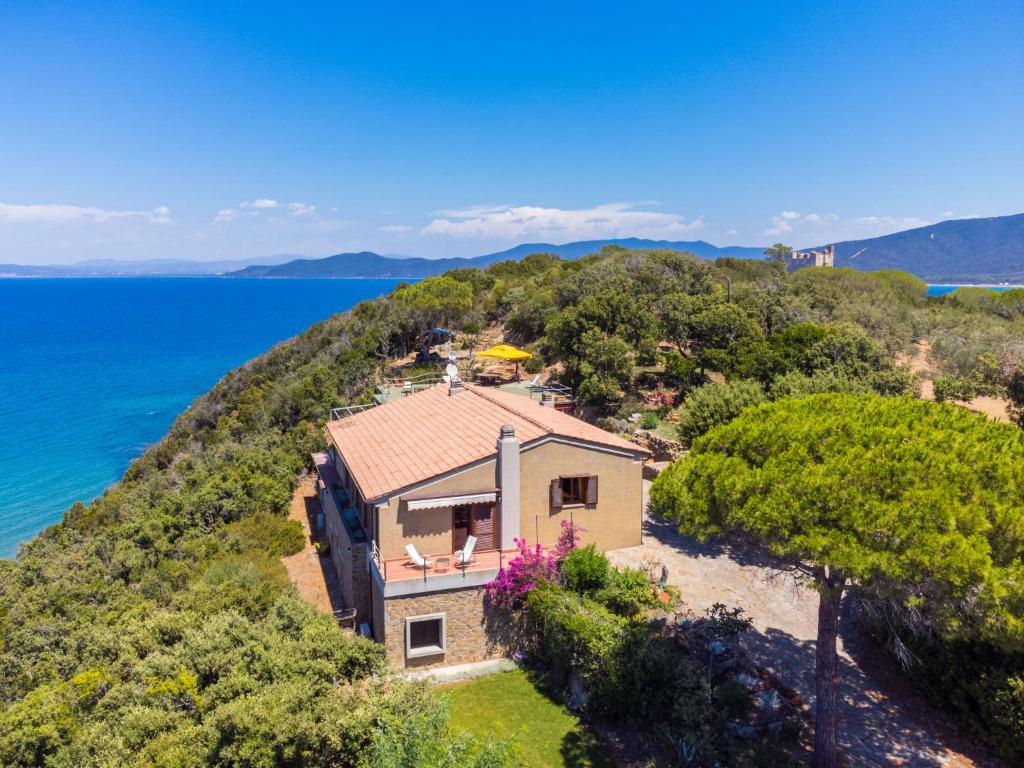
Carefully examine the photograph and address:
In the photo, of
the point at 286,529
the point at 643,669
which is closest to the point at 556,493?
the point at 643,669

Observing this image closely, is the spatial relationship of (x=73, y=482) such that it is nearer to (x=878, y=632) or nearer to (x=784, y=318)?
(x=878, y=632)

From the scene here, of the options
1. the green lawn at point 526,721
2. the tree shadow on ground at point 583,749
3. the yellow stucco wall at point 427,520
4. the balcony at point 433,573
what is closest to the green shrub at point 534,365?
the yellow stucco wall at point 427,520

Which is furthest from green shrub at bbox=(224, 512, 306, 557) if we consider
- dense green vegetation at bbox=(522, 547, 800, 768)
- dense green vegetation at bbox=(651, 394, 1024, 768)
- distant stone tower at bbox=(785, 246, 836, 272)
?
distant stone tower at bbox=(785, 246, 836, 272)

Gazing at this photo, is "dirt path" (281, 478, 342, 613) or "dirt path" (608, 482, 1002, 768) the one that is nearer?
"dirt path" (608, 482, 1002, 768)

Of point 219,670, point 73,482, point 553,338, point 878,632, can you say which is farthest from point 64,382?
point 878,632

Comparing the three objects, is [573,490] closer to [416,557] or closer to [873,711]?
[416,557]

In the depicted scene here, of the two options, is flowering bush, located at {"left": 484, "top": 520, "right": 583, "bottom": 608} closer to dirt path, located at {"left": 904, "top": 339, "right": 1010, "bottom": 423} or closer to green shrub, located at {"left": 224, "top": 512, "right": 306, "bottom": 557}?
green shrub, located at {"left": 224, "top": 512, "right": 306, "bottom": 557}
